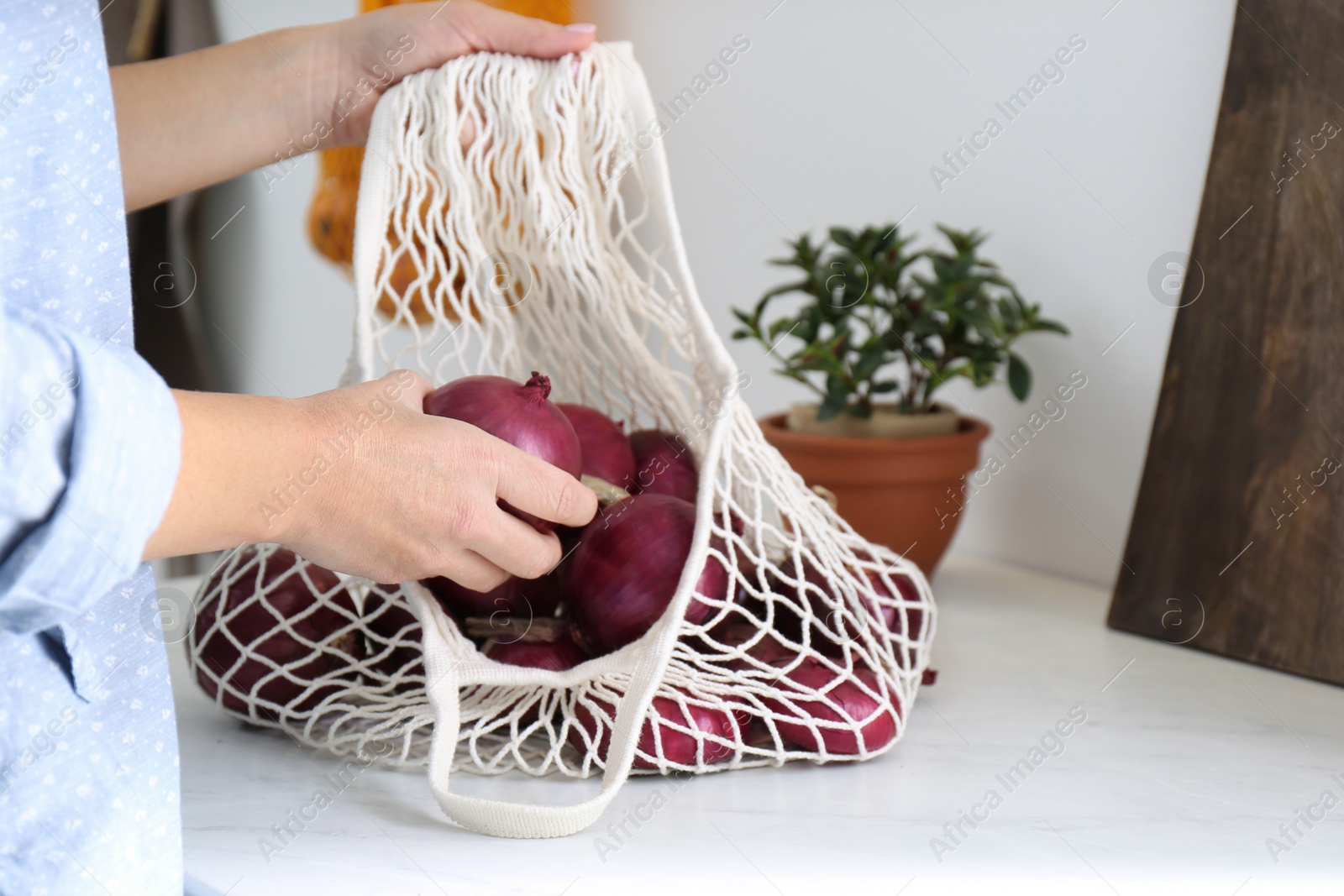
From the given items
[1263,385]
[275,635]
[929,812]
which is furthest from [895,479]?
[275,635]

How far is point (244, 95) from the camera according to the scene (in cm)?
71

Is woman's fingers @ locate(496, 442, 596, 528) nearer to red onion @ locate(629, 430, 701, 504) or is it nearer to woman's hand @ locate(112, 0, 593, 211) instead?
red onion @ locate(629, 430, 701, 504)

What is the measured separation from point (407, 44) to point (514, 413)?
10.9 inches

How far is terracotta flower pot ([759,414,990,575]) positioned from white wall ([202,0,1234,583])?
134 mm

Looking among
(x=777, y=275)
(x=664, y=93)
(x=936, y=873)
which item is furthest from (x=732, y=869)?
(x=664, y=93)

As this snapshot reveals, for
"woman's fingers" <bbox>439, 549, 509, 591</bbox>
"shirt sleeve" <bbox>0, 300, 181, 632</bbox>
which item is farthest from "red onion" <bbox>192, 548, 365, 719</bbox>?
"shirt sleeve" <bbox>0, 300, 181, 632</bbox>

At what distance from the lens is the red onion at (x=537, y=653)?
0.59 m

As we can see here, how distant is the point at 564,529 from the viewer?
599 mm

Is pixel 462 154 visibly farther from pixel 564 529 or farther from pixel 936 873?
pixel 936 873

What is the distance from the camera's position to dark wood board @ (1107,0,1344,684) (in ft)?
→ 2.32

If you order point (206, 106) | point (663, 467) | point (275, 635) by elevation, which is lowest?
point (275, 635)

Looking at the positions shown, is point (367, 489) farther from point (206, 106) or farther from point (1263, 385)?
point (1263, 385)

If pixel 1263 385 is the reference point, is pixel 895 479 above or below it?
below

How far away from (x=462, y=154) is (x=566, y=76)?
0.27ft
